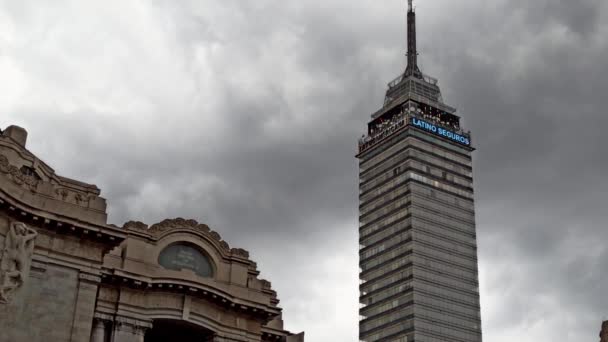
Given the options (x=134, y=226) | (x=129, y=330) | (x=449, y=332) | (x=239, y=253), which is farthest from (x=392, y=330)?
(x=129, y=330)

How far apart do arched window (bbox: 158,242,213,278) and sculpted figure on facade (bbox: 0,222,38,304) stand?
15.3m

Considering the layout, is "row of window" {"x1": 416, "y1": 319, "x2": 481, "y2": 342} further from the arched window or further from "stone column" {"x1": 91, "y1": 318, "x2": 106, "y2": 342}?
"stone column" {"x1": 91, "y1": 318, "x2": 106, "y2": 342}

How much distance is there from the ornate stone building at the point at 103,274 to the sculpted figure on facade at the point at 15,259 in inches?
2.0

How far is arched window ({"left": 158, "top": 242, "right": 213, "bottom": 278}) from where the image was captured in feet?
198

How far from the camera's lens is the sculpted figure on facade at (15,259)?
43938 millimetres

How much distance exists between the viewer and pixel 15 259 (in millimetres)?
44594

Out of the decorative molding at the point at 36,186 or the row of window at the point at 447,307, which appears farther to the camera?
the row of window at the point at 447,307

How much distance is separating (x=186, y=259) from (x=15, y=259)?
17783mm

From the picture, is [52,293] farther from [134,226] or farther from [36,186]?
[134,226]

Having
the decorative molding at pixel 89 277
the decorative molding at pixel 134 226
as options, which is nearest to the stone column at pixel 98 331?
the decorative molding at pixel 134 226

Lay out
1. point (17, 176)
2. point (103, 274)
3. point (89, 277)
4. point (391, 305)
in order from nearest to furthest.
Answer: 1. point (17, 176)
2. point (89, 277)
3. point (103, 274)
4. point (391, 305)

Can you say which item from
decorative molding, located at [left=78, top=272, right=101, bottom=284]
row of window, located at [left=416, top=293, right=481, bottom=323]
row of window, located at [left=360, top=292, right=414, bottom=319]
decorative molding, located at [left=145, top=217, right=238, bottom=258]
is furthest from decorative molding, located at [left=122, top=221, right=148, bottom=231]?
row of window, located at [left=416, top=293, right=481, bottom=323]

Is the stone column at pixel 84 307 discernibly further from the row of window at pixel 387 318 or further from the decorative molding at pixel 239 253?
the row of window at pixel 387 318

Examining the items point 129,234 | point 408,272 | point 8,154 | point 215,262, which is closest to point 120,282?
point 129,234
